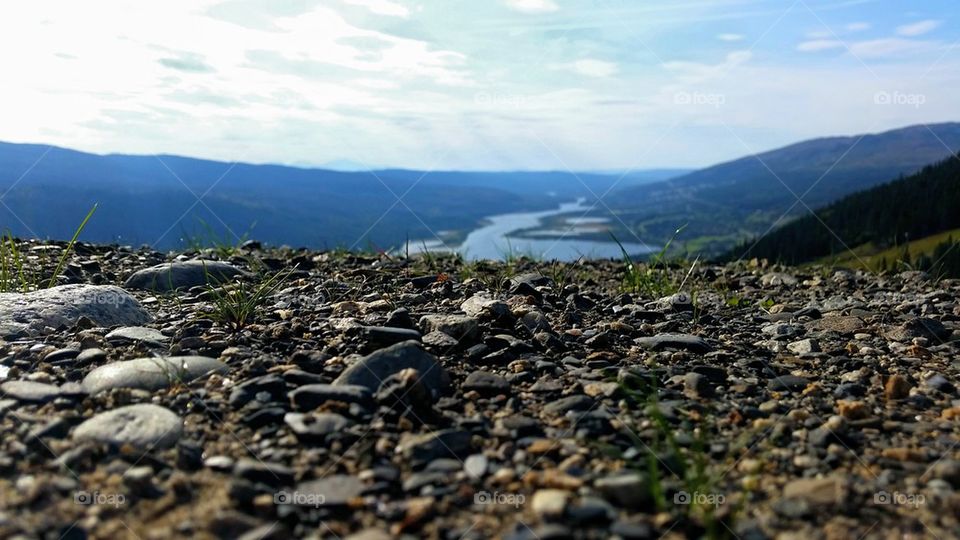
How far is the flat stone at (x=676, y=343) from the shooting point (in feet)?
23.7

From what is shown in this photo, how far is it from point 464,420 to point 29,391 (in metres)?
3.32

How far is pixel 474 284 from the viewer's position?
33.0ft

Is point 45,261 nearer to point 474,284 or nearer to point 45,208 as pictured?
point 474,284

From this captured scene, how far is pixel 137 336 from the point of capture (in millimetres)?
6914

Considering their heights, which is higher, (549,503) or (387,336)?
(387,336)

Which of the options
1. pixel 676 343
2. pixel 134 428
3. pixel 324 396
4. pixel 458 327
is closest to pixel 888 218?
pixel 676 343

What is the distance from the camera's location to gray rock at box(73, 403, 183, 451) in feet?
14.9

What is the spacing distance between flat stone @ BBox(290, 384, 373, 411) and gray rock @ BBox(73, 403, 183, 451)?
2.65ft

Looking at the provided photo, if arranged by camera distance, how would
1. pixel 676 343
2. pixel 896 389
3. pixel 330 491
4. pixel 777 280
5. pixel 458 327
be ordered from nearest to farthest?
pixel 330 491 < pixel 896 389 < pixel 458 327 < pixel 676 343 < pixel 777 280

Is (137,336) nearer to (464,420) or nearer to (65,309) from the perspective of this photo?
(65,309)

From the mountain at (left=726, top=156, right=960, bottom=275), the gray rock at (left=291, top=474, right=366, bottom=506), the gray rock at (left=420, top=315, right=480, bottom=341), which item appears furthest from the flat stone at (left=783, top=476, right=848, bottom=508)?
the mountain at (left=726, top=156, right=960, bottom=275)

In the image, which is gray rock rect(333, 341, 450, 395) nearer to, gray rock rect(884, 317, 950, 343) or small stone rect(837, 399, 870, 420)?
small stone rect(837, 399, 870, 420)

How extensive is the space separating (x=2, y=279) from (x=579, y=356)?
732cm

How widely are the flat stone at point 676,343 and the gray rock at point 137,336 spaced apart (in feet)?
15.8
